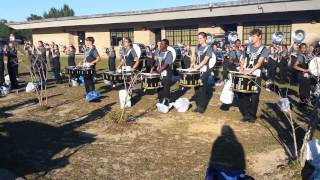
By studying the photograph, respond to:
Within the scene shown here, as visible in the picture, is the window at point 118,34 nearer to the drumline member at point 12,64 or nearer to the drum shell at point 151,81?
the drumline member at point 12,64

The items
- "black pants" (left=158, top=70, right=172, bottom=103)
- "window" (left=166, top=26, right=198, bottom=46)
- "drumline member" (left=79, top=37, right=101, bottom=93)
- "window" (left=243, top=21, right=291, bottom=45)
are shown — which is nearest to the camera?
"black pants" (left=158, top=70, right=172, bottom=103)

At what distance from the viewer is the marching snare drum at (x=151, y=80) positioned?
33.1 feet

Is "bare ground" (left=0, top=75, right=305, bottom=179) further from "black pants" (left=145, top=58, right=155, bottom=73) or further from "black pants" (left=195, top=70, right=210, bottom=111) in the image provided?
"black pants" (left=145, top=58, right=155, bottom=73)

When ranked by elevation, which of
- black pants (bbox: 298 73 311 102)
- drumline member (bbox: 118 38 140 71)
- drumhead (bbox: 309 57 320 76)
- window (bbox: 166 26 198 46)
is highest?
window (bbox: 166 26 198 46)

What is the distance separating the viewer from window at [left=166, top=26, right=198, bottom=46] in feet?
90.6

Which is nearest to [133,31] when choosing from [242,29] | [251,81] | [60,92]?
[242,29]

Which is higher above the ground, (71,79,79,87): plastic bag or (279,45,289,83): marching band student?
(279,45,289,83): marching band student

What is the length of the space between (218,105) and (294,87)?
4484mm

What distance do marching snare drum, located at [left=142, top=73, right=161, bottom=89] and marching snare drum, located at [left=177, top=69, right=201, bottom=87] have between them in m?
0.80

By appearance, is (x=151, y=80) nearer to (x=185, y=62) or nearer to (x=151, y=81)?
(x=151, y=81)

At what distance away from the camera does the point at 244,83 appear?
8.34 metres

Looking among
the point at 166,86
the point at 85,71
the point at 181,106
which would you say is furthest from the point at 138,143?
the point at 85,71

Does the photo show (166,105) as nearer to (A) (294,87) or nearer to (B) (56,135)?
(B) (56,135)

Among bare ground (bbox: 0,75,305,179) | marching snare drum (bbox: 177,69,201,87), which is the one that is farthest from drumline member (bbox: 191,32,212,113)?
bare ground (bbox: 0,75,305,179)
